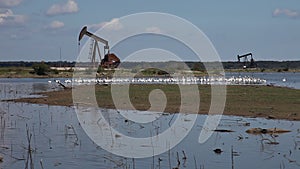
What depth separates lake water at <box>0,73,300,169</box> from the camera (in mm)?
17109

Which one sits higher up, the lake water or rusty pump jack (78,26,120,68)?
rusty pump jack (78,26,120,68)

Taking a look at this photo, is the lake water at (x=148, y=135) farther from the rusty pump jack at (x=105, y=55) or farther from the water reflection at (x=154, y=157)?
the rusty pump jack at (x=105, y=55)

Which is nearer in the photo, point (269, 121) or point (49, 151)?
point (49, 151)

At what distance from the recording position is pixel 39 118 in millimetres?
30062

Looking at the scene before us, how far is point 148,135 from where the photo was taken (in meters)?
23.0

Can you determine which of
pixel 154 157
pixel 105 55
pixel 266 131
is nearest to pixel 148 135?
pixel 266 131

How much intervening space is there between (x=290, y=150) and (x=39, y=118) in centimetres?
1538

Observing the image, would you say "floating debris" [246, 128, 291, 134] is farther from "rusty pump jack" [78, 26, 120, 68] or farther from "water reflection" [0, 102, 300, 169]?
"rusty pump jack" [78, 26, 120, 68]

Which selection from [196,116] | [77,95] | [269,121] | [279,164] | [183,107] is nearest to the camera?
[279,164]

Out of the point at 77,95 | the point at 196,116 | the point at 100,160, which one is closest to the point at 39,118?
the point at 196,116

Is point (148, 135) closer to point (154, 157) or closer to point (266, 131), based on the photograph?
point (266, 131)

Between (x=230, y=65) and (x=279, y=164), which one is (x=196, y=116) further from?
(x=230, y=65)

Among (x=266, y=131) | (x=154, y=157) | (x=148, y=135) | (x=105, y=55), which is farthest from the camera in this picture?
(x=105, y=55)

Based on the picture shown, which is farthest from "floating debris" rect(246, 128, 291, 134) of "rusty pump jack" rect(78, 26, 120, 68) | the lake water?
"rusty pump jack" rect(78, 26, 120, 68)
